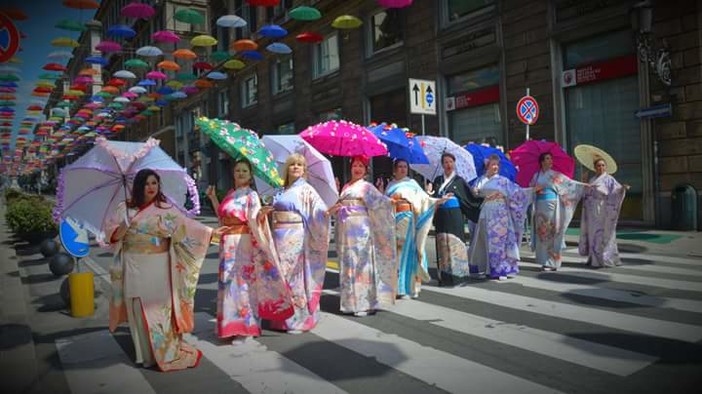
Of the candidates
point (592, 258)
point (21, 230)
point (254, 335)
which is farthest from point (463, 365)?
point (21, 230)

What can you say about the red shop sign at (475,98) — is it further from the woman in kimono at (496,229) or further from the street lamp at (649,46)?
the woman in kimono at (496,229)

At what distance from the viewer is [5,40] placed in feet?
18.0

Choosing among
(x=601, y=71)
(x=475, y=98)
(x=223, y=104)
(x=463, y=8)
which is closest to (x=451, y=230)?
(x=601, y=71)

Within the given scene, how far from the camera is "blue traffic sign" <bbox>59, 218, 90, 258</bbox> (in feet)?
22.6

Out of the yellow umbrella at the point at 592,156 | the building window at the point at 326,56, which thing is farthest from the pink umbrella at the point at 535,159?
the building window at the point at 326,56

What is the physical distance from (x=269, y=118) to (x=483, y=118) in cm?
1513

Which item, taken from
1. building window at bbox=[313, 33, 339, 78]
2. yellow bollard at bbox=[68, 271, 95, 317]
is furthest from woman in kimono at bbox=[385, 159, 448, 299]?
building window at bbox=[313, 33, 339, 78]

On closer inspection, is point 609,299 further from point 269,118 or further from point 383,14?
point 269,118

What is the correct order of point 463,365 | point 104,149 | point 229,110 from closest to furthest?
1. point 463,365
2. point 104,149
3. point 229,110

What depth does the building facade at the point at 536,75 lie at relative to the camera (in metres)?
11.4

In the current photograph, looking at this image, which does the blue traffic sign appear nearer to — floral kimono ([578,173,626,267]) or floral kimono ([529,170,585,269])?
floral kimono ([529,170,585,269])

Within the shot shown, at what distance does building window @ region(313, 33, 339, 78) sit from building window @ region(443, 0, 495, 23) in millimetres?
6498

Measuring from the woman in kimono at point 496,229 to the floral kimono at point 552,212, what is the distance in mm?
580

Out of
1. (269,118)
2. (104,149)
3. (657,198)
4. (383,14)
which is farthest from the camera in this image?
(269,118)
